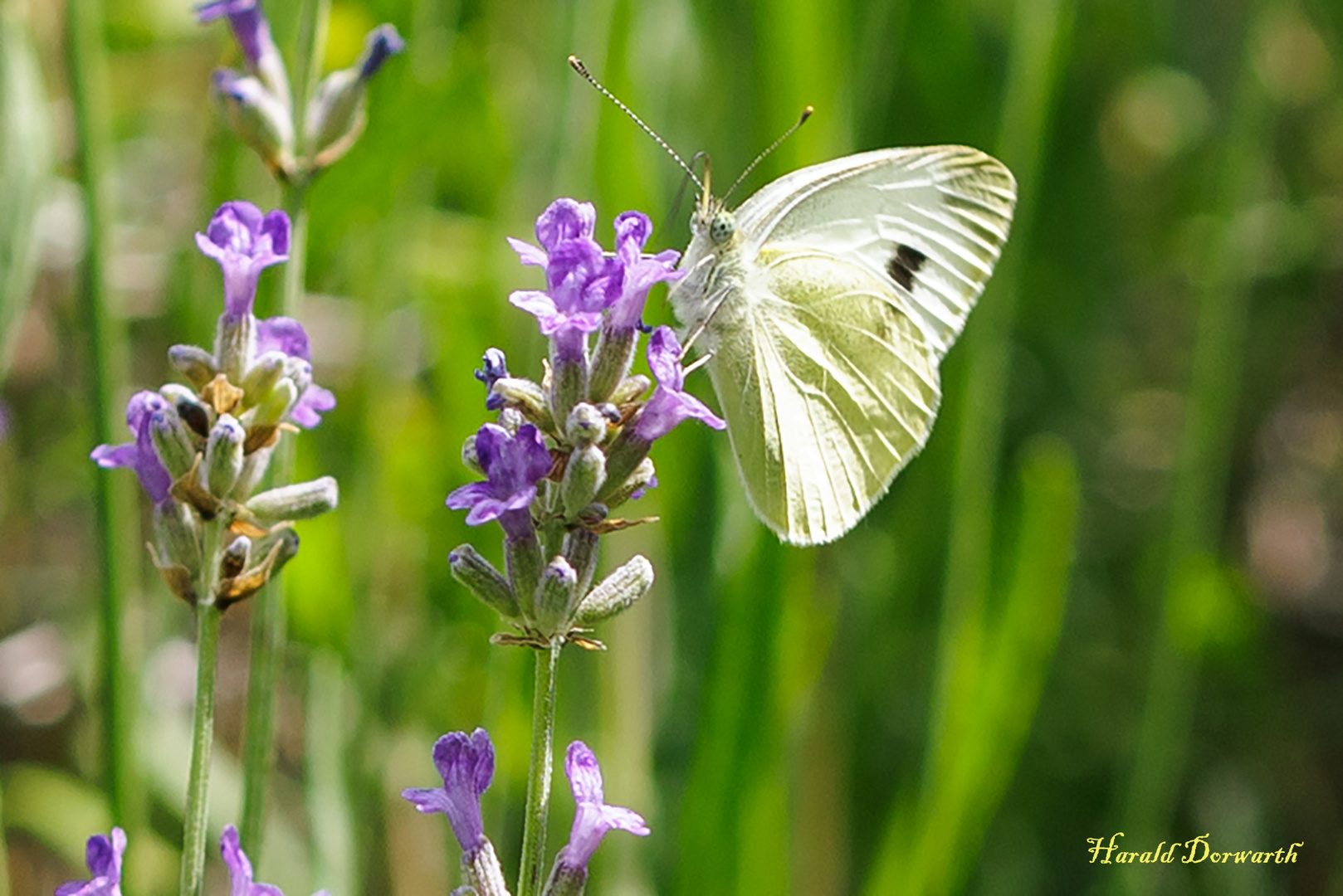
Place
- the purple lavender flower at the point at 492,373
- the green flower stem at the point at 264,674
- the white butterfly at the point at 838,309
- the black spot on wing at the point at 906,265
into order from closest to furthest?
the purple lavender flower at the point at 492,373 < the green flower stem at the point at 264,674 < the white butterfly at the point at 838,309 < the black spot on wing at the point at 906,265

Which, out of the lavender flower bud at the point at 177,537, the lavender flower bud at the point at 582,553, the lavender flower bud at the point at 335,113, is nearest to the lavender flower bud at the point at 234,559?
the lavender flower bud at the point at 177,537

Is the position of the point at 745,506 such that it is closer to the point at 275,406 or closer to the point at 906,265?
the point at 906,265

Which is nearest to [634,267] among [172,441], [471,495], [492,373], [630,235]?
[630,235]

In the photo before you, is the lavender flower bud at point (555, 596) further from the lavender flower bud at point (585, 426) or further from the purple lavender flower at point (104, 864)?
the purple lavender flower at point (104, 864)

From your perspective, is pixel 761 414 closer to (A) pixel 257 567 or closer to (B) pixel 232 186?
(A) pixel 257 567

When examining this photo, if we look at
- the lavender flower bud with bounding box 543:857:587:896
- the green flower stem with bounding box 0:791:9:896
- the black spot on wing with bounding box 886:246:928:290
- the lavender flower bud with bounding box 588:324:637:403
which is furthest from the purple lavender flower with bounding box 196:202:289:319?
the black spot on wing with bounding box 886:246:928:290
